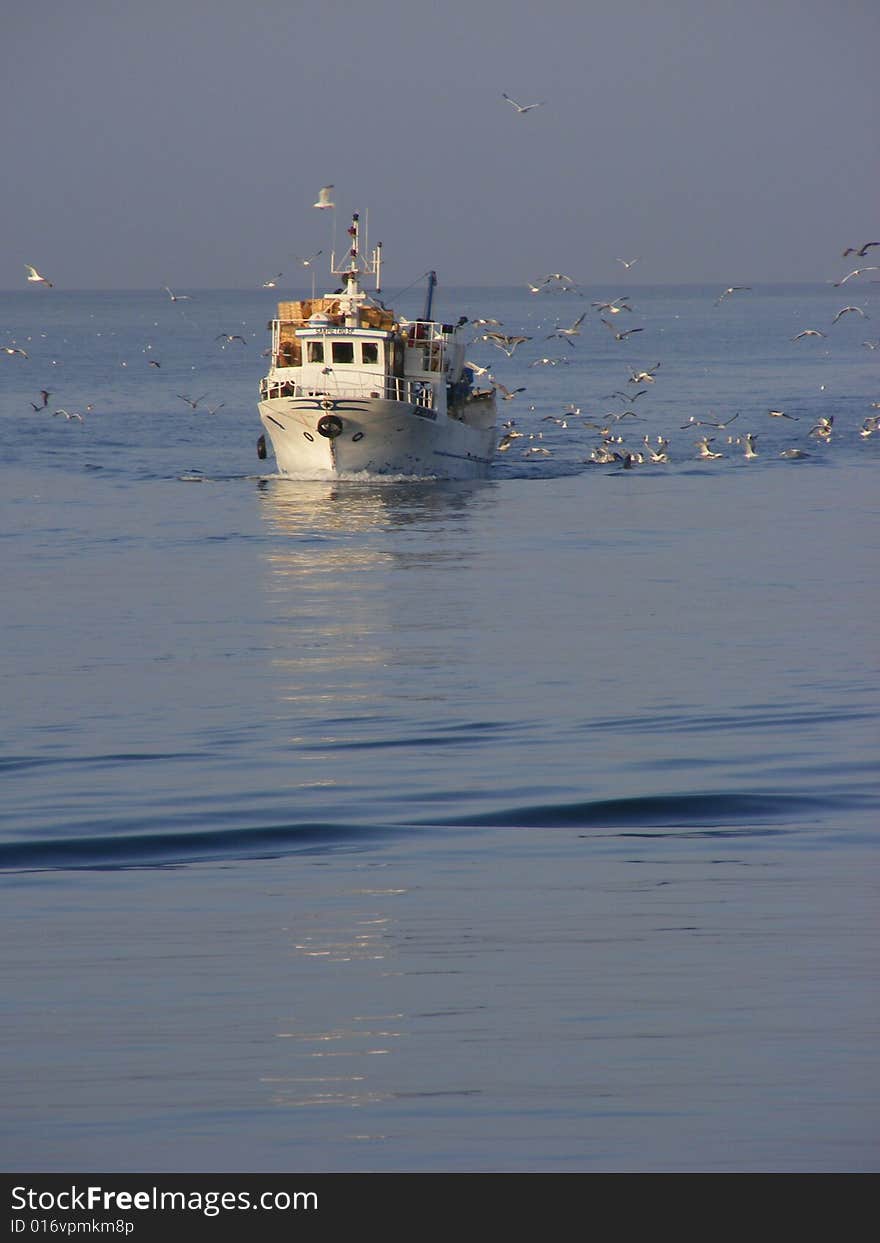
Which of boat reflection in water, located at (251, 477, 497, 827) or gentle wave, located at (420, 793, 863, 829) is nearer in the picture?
gentle wave, located at (420, 793, 863, 829)

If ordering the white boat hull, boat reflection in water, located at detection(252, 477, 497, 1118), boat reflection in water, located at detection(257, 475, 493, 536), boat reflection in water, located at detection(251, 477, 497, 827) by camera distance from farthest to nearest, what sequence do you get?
1. the white boat hull
2. boat reflection in water, located at detection(257, 475, 493, 536)
3. boat reflection in water, located at detection(251, 477, 497, 827)
4. boat reflection in water, located at detection(252, 477, 497, 1118)

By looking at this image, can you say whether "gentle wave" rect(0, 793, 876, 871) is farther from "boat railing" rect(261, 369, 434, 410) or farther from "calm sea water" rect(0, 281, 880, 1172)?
"boat railing" rect(261, 369, 434, 410)

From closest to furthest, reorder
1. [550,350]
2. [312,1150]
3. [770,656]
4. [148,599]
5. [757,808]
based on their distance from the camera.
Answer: [312,1150] < [757,808] < [770,656] < [148,599] < [550,350]

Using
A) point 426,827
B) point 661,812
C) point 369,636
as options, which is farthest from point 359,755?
point 369,636

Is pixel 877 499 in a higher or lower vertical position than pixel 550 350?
lower

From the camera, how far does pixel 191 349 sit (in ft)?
589

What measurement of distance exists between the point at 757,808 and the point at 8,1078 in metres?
7.88

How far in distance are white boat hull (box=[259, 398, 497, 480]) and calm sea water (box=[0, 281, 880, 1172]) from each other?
13102mm

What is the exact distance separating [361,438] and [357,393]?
50.2 inches

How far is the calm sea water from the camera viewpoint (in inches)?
330

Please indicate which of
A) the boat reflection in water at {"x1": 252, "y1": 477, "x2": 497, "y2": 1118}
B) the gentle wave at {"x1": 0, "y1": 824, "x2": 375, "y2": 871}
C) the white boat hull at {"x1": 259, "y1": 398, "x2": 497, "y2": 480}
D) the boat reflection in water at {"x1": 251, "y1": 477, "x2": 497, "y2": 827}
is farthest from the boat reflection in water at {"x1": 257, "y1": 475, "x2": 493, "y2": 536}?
the gentle wave at {"x1": 0, "y1": 824, "x2": 375, "y2": 871}

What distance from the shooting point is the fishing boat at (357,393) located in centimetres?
5112

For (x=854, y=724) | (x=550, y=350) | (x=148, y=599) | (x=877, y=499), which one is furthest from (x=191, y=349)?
(x=854, y=724)
